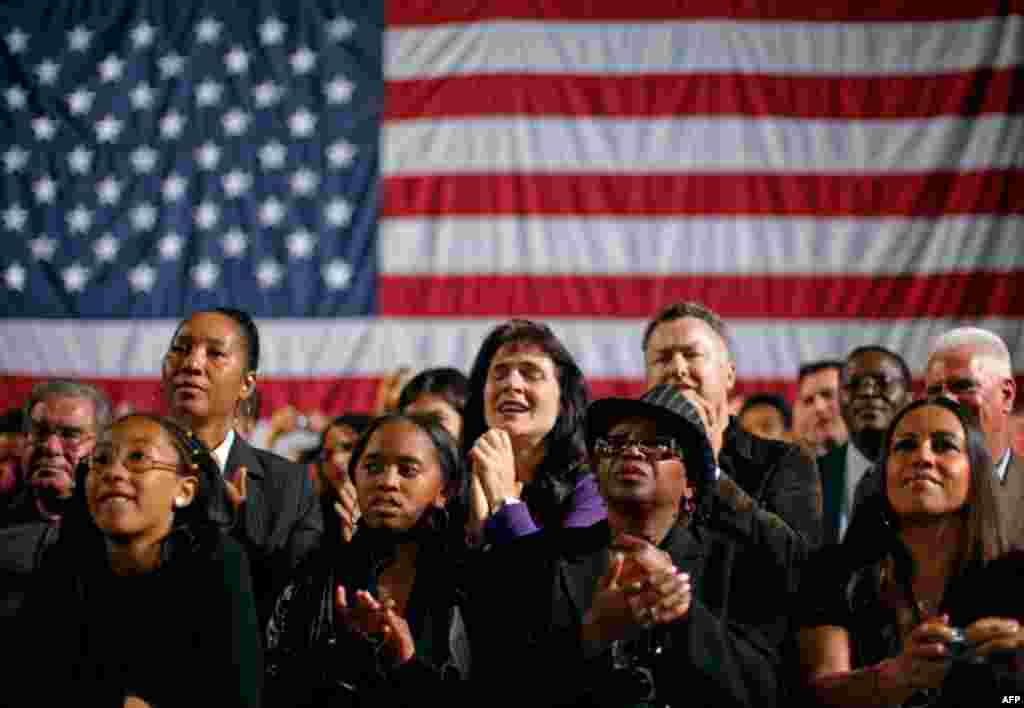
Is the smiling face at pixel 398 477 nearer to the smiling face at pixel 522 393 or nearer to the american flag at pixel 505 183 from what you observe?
the smiling face at pixel 522 393

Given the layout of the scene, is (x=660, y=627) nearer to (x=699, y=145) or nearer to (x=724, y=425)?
(x=724, y=425)

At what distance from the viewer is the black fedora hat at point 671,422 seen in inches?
149

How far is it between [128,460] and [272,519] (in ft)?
2.27

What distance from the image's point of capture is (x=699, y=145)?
8.88 m

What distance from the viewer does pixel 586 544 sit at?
3.81 m

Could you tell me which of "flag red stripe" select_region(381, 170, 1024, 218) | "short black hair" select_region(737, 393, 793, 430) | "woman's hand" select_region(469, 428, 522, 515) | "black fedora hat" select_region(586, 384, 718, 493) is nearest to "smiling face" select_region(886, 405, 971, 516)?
"black fedora hat" select_region(586, 384, 718, 493)

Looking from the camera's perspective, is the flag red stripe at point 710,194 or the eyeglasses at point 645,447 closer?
the eyeglasses at point 645,447

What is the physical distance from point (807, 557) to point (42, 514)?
8.07 feet

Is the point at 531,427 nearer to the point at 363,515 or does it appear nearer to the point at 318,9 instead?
the point at 363,515

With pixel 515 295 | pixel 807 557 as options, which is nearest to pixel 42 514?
pixel 807 557

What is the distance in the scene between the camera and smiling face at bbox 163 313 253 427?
4.68 metres

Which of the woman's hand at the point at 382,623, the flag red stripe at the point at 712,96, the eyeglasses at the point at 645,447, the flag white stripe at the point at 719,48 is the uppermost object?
the flag white stripe at the point at 719,48

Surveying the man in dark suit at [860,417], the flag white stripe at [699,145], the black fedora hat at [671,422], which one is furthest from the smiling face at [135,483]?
the flag white stripe at [699,145]

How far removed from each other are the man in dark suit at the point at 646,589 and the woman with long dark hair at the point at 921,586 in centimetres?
15
